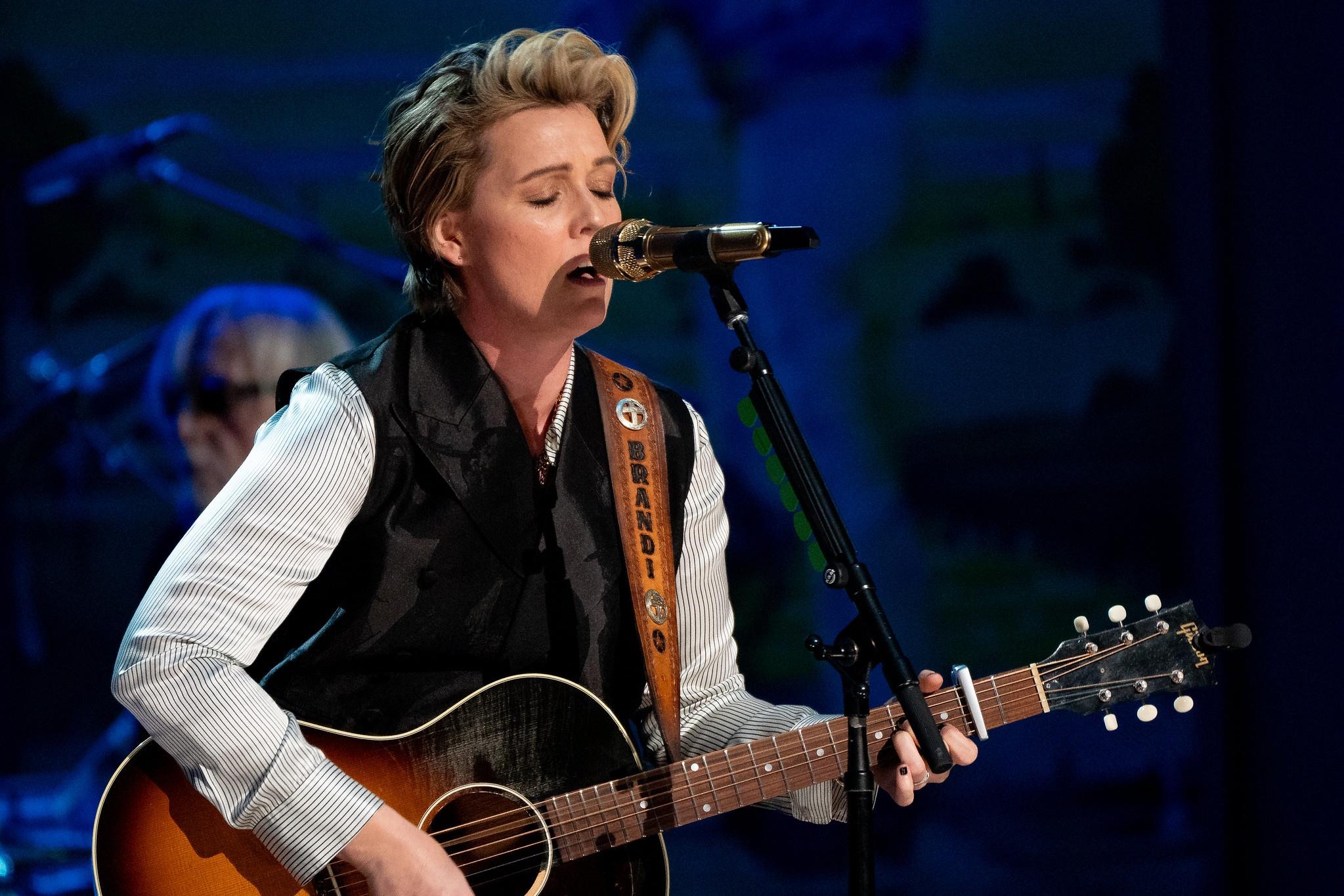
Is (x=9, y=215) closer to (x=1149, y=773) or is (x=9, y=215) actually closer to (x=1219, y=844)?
(x=1149, y=773)

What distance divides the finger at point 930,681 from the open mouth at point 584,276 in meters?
0.89

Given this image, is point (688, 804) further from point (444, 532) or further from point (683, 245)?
point (683, 245)

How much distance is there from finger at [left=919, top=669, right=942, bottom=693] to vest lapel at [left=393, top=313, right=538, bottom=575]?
2.53ft

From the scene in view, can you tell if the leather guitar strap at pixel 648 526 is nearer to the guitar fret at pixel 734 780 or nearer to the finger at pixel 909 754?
the guitar fret at pixel 734 780

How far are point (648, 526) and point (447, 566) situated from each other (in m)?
0.41

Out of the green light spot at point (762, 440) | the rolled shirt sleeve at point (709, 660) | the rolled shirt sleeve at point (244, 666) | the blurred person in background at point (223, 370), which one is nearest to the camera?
the green light spot at point (762, 440)

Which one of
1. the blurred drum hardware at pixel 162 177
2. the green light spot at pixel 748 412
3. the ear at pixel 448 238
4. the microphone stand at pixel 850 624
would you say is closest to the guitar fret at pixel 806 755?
the microphone stand at pixel 850 624

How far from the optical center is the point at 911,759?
1849 millimetres

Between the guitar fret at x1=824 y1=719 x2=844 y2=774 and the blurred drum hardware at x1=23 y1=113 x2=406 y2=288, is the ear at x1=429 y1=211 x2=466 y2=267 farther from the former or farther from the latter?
the blurred drum hardware at x1=23 y1=113 x2=406 y2=288

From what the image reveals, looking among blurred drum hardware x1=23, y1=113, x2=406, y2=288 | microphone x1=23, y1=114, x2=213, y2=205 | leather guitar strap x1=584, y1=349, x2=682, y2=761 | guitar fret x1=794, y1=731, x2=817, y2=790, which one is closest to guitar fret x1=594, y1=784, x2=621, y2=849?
leather guitar strap x1=584, y1=349, x2=682, y2=761

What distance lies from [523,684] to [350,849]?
1.27 feet

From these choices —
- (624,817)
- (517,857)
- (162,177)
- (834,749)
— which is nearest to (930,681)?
(834,749)

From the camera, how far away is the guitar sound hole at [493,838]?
197 centimetres

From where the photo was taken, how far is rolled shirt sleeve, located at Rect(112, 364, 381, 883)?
71.2 inches
